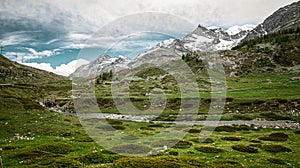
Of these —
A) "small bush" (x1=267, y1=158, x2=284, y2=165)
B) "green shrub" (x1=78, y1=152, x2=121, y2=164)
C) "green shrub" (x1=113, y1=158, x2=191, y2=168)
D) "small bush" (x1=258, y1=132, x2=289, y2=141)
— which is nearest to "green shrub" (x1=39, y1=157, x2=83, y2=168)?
"green shrub" (x1=78, y1=152, x2=121, y2=164)

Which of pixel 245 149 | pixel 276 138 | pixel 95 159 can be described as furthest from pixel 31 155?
pixel 276 138

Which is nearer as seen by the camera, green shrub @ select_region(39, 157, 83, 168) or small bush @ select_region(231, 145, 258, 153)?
green shrub @ select_region(39, 157, 83, 168)

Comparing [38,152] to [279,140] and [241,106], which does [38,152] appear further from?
[241,106]

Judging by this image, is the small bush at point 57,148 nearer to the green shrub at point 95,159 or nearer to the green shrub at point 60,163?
the green shrub at point 95,159

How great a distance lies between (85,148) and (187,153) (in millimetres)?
11734

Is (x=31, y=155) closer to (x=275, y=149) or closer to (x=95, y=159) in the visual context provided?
(x=95, y=159)

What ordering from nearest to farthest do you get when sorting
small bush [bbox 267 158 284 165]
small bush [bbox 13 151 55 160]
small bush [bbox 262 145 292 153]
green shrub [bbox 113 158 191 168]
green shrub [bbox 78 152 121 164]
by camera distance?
green shrub [bbox 113 158 191 168], green shrub [bbox 78 152 121 164], small bush [bbox 13 151 55 160], small bush [bbox 267 158 284 165], small bush [bbox 262 145 292 153]

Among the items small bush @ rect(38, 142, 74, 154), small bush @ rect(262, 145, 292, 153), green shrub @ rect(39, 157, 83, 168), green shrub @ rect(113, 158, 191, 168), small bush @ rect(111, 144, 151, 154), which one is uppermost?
green shrub @ rect(113, 158, 191, 168)

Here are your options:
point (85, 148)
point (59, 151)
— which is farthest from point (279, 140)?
point (59, 151)

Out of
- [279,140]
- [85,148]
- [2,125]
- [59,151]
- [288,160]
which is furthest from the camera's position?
[2,125]

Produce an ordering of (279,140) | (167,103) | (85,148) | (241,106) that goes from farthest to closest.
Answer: (167,103) < (241,106) < (279,140) < (85,148)

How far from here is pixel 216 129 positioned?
49469 millimetres

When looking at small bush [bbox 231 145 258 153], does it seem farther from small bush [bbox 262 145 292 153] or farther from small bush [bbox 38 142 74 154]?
small bush [bbox 38 142 74 154]

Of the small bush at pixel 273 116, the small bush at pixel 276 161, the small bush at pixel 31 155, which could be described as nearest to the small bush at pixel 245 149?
the small bush at pixel 276 161
